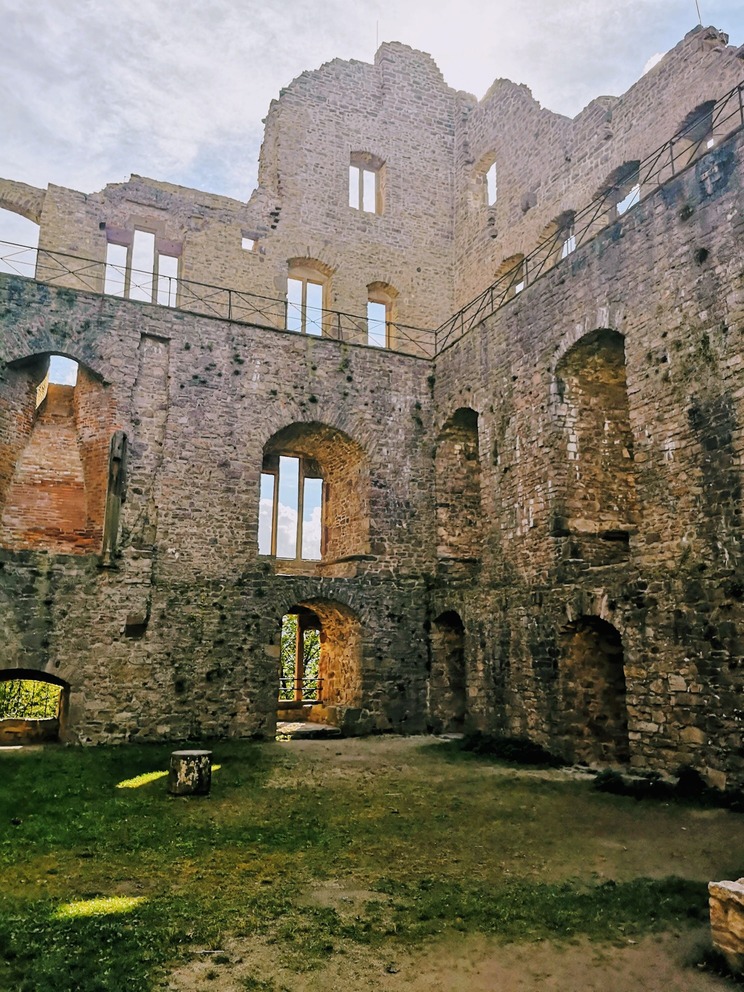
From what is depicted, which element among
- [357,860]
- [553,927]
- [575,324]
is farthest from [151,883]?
[575,324]

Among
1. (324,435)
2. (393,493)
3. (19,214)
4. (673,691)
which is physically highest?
(19,214)

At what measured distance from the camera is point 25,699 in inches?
687

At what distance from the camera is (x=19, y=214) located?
15867mm

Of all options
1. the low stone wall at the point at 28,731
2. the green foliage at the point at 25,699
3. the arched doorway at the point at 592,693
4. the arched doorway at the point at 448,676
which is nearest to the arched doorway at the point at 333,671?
the arched doorway at the point at 448,676

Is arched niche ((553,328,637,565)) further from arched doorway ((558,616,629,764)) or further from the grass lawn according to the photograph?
the grass lawn

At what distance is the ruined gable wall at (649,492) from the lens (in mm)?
7871

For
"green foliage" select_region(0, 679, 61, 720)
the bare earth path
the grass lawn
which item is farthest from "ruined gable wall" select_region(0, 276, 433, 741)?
"green foliage" select_region(0, 679, 61, 720)

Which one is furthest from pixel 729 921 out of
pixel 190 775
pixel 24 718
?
pixel 24 718

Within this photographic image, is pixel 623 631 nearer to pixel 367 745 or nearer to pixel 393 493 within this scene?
pixel 367 745

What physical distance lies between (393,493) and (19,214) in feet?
35.6

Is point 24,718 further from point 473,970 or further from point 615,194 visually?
point 615,194

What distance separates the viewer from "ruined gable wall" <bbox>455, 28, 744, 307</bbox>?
12883 mm

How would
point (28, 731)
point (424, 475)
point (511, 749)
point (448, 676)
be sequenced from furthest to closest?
Result: point (424, 475) → point (448, 676) → point (28, 731) → point (511, 749)

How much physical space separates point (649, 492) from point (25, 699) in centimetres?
1586
